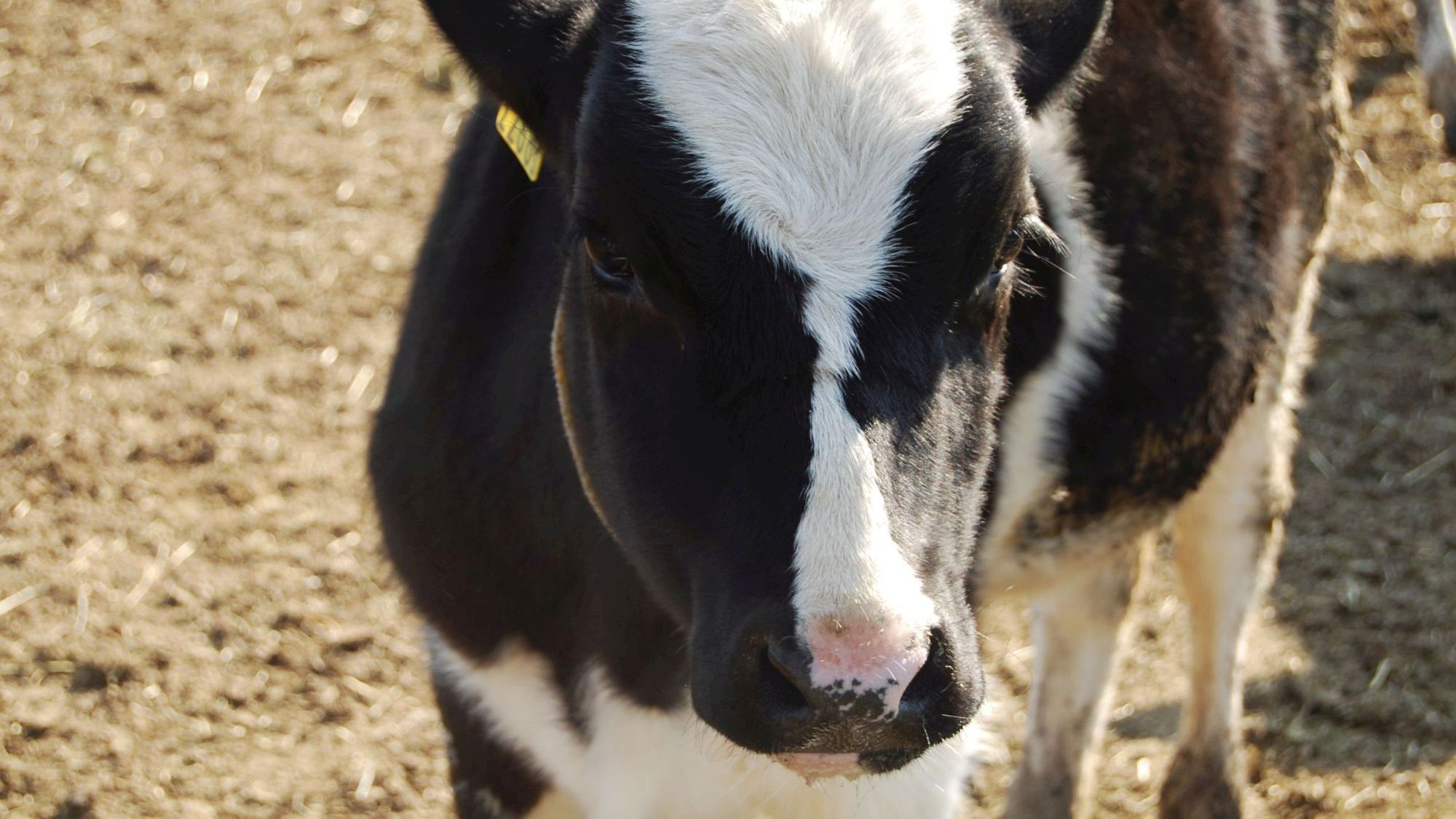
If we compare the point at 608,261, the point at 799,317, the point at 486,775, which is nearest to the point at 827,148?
the point at 799,317

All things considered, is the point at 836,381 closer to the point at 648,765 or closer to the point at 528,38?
the point at 528,38

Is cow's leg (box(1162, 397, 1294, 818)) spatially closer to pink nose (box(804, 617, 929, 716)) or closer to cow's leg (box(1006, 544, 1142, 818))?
cow's leg (box(1006, 544, 1142, 818))

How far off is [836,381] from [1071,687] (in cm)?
210

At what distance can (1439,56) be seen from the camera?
5266mm

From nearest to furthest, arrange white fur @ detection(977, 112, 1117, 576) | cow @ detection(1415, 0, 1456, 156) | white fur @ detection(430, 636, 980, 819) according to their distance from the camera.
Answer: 1. white fur @ detection(430, 636, 980, 819)
2. white fur @ detection(977, 112, 1117, 576)
3. cow @ detection(1415, 0, 1456, 156)

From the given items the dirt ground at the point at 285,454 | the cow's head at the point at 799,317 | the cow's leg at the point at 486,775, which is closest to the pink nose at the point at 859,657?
the cow's head at the point at 799,317

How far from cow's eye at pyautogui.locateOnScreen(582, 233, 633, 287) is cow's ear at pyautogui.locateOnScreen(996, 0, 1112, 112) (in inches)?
28.1

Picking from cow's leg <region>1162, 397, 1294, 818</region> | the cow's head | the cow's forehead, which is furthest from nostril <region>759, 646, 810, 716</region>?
cow's leg <region>1162, 397, 1294, 818</region>

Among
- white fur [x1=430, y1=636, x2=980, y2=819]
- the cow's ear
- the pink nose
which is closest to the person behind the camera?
the pink nose

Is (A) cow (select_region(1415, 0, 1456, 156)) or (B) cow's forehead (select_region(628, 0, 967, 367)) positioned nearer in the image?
(B) cow's forehead (select_region(628, 0, 967, 367))

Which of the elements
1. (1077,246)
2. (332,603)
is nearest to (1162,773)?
(1077,246)

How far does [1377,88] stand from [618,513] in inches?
211

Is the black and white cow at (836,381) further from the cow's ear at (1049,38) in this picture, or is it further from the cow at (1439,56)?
the cow at (1439,56)

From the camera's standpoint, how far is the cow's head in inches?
73.7
